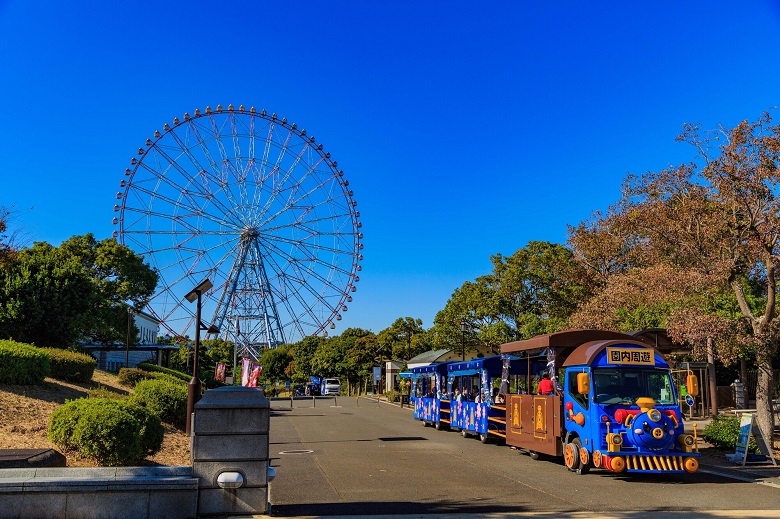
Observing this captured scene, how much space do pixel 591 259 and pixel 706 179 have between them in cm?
2424

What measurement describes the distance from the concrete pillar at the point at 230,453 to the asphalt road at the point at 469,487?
0.82 metres

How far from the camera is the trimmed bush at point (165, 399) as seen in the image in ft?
62.8

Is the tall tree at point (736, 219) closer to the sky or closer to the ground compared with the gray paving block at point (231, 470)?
closer to the sky

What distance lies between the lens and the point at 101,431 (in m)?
11.6

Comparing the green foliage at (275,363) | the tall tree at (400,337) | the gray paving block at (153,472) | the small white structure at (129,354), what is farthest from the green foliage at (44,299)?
the green foliage at (275,363)

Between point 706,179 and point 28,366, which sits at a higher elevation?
point 706,179

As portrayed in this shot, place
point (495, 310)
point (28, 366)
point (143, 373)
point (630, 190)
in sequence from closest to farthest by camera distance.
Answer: point (28, 366) < point (630, 190) < point (143, 373) < point (495, 310)

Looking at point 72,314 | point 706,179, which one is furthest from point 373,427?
point 706,179

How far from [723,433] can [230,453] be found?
1344cm

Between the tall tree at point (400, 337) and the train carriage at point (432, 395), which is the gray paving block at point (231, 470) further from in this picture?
the tall tree at point (400, 337)

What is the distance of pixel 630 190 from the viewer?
21812 mm

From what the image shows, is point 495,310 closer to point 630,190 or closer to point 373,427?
A: point 373,427

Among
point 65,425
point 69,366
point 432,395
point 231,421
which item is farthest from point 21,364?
point 432,395

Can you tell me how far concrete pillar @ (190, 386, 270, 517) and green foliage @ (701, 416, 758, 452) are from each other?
1280cm
